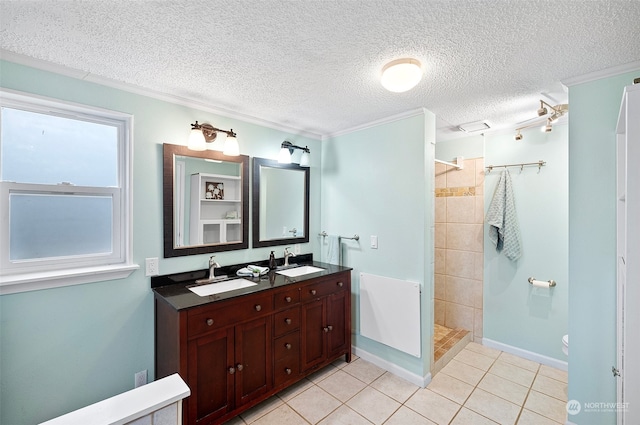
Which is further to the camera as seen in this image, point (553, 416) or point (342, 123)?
point (342, 123)

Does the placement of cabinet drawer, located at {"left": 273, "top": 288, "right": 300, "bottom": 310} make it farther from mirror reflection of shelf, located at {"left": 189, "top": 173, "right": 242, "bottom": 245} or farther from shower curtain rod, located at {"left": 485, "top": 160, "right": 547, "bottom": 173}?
shower curtain rod, located at {"left": 485, "top": 160, "right": 547, "bottom": 173}

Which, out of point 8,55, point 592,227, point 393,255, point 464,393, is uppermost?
point 8,55

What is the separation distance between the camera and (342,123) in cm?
273

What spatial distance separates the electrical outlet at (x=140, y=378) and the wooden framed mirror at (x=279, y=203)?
3.96ft

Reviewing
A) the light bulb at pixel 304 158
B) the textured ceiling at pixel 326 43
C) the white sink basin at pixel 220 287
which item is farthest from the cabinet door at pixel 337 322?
the textured ceiling at pixel 326 43

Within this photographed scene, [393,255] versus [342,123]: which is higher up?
[342,123]

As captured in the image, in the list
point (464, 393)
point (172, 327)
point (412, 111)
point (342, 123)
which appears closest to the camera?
point (172, 327)

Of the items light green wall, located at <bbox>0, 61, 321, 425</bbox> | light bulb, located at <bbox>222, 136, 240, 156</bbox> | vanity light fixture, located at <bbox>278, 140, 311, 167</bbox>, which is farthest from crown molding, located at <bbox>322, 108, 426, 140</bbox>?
light green wall, located at <bbox>0, 61, 321, 425</bbox>

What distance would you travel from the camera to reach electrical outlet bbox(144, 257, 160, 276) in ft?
6.48

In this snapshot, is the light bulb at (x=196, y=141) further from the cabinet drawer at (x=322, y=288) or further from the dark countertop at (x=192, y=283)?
the cabinet drawer at (x=322, y=288)

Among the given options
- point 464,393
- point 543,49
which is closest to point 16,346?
point 464,393

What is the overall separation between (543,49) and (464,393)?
93.8 inches

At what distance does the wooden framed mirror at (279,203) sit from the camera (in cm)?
262

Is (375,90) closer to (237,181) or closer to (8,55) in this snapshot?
(237,181)
